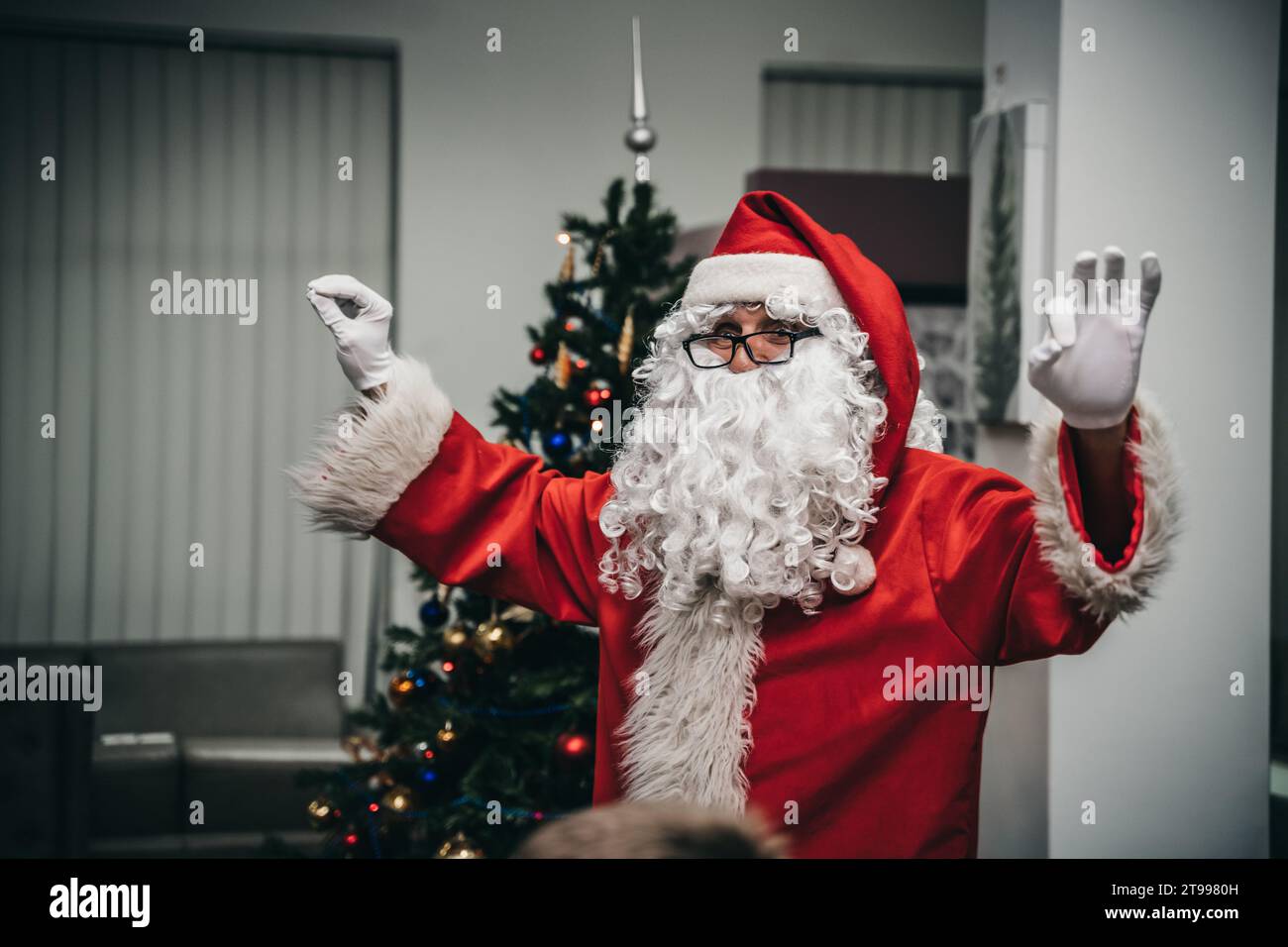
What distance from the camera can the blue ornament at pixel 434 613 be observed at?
2.41 metres

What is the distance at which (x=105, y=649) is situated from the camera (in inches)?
144

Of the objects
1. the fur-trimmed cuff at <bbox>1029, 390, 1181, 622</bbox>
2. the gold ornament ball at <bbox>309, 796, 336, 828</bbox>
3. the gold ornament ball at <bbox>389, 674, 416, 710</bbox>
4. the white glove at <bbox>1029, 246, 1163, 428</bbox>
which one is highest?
the white glove at <bbox>1029, 246, 1163, 428</bbox>

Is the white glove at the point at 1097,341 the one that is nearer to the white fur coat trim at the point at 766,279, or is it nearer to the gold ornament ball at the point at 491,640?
the white fur coat trim at the point at 766,279

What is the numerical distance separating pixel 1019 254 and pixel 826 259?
0.88 m

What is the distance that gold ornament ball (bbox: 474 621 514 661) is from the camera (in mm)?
2258

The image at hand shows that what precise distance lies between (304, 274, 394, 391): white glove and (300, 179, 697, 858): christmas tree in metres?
0.69

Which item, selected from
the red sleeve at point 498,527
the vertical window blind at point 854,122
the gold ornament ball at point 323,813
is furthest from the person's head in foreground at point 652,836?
the vertical window blind at point 854,122

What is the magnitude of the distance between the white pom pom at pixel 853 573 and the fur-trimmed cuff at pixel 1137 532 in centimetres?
28

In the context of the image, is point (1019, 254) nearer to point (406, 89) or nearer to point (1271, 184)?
point (1271, 184)

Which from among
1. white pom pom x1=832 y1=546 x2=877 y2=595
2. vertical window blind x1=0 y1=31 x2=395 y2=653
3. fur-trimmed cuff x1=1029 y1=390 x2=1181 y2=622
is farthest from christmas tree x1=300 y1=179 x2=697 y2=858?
vertical window blind x1=0 y1=31 x2=395 y2=653

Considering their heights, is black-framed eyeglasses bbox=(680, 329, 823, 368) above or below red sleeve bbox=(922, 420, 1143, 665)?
above

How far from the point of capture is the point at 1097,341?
120cm

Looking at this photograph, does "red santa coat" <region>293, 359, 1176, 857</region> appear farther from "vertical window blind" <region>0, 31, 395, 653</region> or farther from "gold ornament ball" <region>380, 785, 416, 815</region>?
"vertical window blind" <region>0, 31, 395, 653</region>

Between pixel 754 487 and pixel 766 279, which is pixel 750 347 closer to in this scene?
pixel 766 279
